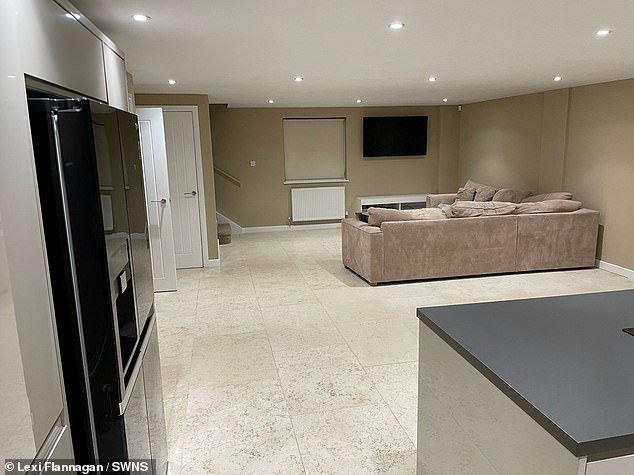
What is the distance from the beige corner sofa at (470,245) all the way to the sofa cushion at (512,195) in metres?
1.15

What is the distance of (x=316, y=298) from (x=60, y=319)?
362 cm

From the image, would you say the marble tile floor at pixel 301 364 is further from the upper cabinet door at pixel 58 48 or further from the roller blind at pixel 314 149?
the roller blind at pixel 314 149

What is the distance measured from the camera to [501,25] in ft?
9.03

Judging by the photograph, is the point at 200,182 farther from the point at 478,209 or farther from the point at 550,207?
the point at 550,207

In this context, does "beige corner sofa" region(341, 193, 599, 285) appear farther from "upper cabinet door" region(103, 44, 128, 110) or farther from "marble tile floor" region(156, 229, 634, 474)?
"upper cabinet door" region(103, 44, 128, 110)

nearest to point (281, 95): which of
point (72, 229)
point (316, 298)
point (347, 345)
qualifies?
point (316, 298)

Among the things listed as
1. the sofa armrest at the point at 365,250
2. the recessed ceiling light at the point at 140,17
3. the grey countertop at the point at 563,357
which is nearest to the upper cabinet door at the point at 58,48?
the recessed ceiling light at the point at 140,17

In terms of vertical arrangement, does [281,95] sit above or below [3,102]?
above

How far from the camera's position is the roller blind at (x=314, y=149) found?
28.5 feet

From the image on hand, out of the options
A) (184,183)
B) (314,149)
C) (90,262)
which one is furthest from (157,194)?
(314,149)

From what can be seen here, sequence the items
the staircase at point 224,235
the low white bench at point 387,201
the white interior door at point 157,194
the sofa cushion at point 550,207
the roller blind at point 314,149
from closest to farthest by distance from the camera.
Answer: the white interior door at point 157,194
the sofa cushion at point 550,207
the staircase at point 224,235
the roller blind at point 314,149
the low white bench at point 387,201

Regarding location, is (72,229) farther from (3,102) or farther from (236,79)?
(236,79)

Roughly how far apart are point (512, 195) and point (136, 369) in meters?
6.28

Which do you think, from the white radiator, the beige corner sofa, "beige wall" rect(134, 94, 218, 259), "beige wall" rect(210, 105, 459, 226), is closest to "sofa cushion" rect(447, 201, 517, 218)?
the beige corner sofa
